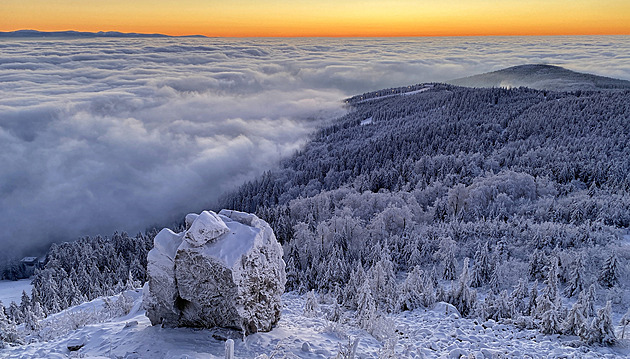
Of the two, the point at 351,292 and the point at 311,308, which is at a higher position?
the point at 311,308

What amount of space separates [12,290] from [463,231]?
89.0m

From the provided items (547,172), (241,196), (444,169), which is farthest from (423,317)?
(241,196)

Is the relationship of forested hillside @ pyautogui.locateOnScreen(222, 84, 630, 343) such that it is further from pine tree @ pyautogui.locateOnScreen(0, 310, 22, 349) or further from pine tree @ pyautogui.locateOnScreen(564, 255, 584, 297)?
pine tree @ pyautogui.locateOnScreen(0, 310, 22, 349)

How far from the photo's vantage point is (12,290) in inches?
2938

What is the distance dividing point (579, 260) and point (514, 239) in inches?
370

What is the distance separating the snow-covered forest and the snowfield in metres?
0.75

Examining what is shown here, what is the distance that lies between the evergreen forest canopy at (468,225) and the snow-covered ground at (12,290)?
4.76m

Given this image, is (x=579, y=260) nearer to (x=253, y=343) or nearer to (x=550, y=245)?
(x=550, y=245)

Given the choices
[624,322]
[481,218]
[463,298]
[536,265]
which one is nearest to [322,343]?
[463,298]

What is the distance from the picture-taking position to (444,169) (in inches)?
2889

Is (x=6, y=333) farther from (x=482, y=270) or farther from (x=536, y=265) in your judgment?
(x=536, y=265)

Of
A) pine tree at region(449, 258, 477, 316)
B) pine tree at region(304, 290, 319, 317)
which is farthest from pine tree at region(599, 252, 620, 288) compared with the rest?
pine tree at region(304, 290, 319, 317)

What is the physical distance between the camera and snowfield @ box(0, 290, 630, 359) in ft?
34.7

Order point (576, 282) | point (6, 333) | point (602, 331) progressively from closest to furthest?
point (6, 333)
point (602, 331)
point (576, 282)
